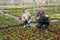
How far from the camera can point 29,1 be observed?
40281mm

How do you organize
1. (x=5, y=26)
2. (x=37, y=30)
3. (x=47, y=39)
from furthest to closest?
(x=5, y=26) < (x=37, y=30) < (x=47, y=39)

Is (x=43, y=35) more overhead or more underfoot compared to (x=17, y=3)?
more overhead

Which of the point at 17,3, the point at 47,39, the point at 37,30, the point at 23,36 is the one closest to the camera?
the point at 47,39

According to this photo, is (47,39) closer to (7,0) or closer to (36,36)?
(36,36)

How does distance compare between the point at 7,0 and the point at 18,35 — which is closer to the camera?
the point at 18,35

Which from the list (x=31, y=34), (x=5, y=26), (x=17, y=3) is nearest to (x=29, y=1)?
(x=17, y=3)

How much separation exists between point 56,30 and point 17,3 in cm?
2384

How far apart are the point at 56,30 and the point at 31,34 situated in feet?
6.37

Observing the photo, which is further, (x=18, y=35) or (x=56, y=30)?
(x=56, y=30)

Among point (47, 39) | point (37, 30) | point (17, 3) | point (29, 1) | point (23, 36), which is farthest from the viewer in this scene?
point (29, 1)

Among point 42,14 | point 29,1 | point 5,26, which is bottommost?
point 29,1

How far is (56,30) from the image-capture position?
46.2 feet

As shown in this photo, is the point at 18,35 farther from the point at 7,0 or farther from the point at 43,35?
the point at 7,0

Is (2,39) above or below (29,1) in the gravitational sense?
above
